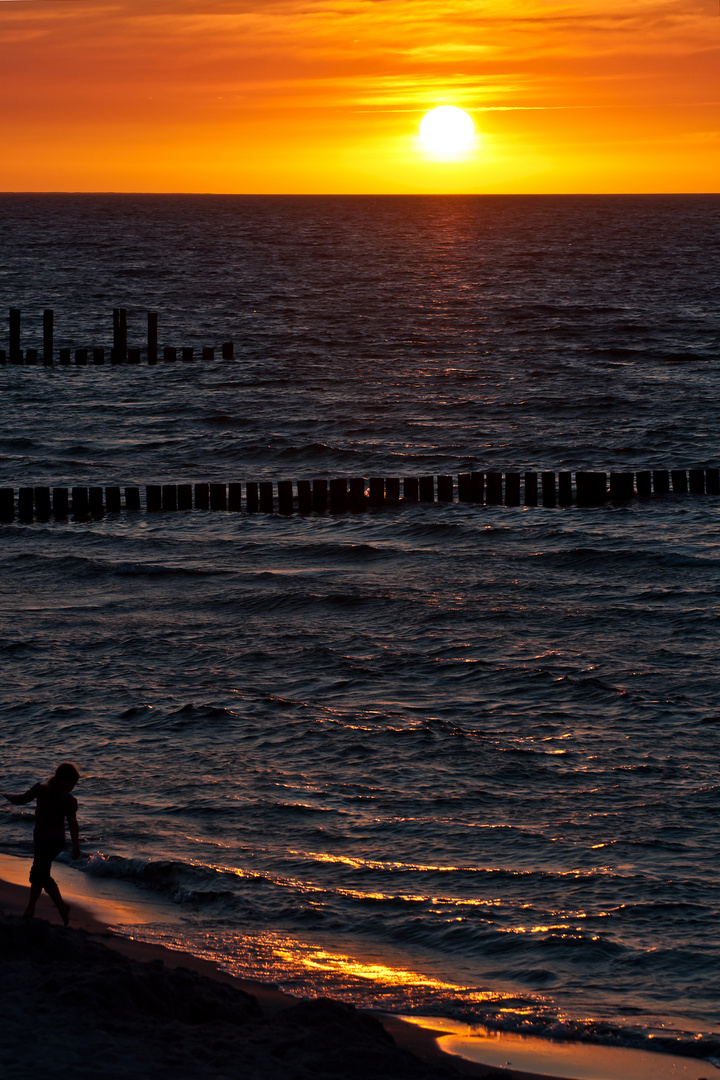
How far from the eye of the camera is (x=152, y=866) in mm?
11000

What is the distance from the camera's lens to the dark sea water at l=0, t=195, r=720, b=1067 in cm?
985

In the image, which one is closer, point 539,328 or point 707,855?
point 707,855

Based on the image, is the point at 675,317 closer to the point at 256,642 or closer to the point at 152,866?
the point at 256,642

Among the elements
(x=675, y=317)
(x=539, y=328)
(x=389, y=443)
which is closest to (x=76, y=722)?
(x=389, y=443)

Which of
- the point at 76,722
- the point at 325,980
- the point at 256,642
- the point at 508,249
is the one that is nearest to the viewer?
the point at 325,980

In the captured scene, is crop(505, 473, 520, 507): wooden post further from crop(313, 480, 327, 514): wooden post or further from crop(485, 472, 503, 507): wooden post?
crop(313, 480, 327, 514): wooden post

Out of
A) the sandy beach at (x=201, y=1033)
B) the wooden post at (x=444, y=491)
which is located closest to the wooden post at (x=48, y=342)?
the wooden post at (x=444, y=491)

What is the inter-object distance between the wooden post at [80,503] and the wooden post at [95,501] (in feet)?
0.30

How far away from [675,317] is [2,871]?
59.6 m

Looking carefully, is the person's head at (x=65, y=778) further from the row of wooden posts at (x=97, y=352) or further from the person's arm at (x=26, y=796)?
the row of wooden posts at (x=97, y=352)

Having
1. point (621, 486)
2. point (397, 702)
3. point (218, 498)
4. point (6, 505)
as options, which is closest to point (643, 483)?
point (621, 486)

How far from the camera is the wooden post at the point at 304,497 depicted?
26117mm

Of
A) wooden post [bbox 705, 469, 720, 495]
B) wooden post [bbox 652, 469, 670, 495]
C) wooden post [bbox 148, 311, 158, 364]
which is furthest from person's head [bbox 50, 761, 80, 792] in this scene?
wooden post [bbox 148, 311, 158, 364]

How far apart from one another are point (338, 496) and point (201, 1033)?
1905 centimetres
